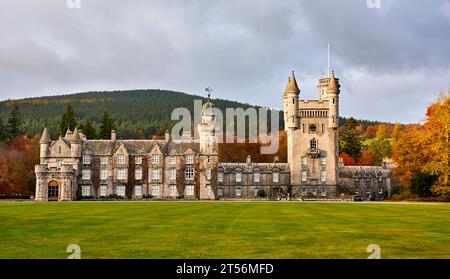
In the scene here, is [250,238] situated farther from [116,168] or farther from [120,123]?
[120,123]

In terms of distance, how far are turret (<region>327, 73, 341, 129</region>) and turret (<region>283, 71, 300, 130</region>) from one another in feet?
14.3

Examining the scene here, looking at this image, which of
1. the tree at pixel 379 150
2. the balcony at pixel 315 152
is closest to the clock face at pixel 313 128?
the balcony at pixel 315 152

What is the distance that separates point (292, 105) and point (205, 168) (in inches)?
622

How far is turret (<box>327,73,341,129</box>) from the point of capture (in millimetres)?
82250

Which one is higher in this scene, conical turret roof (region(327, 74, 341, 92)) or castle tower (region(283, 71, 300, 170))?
conical turret roof (region(327, 74, 341, 92))

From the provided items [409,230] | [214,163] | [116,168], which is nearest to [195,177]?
[214,163]

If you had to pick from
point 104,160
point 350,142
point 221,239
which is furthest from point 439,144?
point 350,142

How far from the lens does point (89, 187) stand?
76.1 metres

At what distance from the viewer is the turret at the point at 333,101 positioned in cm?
8225

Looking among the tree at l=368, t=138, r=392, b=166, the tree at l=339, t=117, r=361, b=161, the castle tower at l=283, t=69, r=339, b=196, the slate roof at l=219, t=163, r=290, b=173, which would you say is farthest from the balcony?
the tree at l=368, t=138, r=392, b=166

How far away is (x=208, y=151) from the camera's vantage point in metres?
76.8

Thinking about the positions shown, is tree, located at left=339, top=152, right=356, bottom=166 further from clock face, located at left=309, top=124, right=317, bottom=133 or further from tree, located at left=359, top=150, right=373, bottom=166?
clock face, located at left=309, top=124, right=317, bottom=133

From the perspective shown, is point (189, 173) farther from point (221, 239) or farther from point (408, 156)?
point (221, 239)
